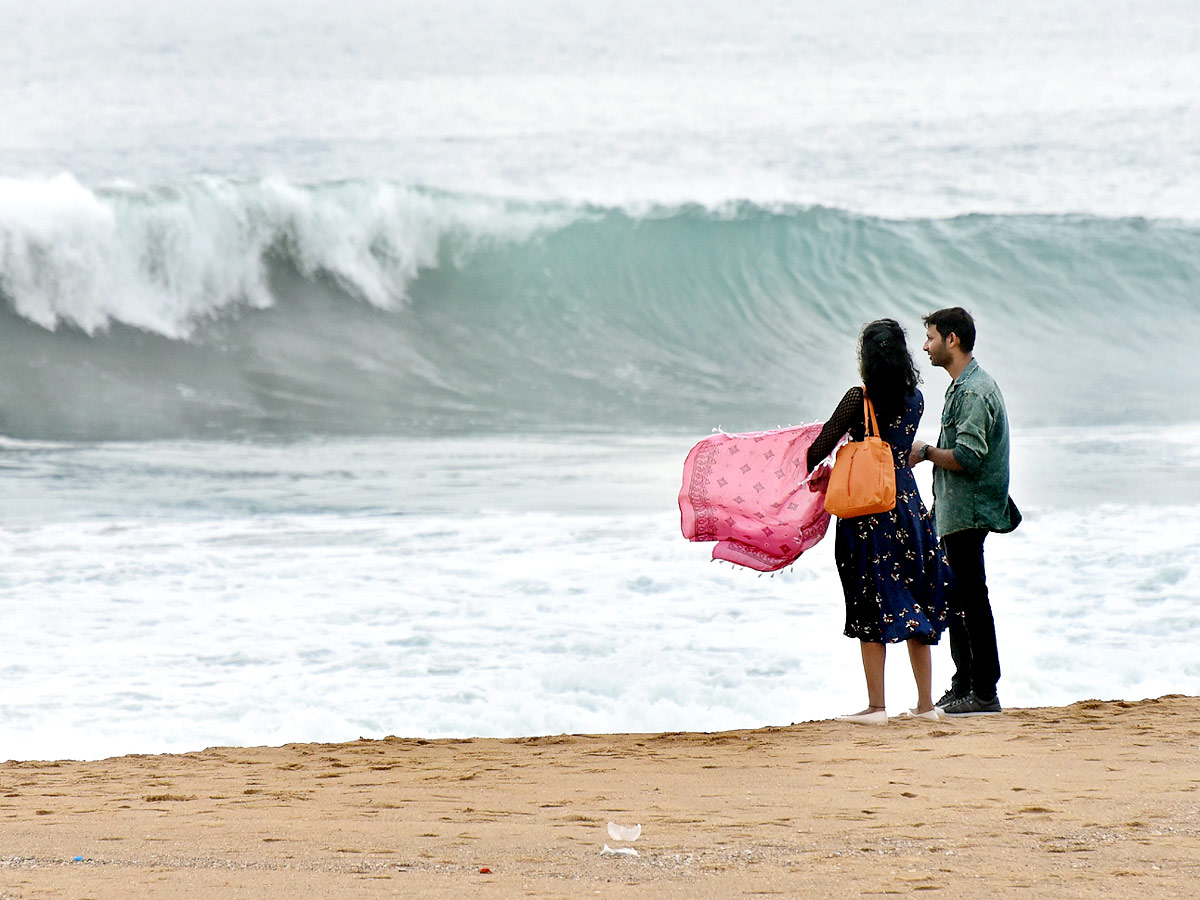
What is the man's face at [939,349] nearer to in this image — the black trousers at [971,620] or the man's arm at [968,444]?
the man's arm at [968,444]

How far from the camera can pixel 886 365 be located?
3.90 meters

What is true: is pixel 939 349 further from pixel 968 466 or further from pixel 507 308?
pixel 507 308

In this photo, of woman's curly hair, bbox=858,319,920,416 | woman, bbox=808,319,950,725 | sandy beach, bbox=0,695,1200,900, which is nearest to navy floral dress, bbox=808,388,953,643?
woman, bbox=808,319,950,725

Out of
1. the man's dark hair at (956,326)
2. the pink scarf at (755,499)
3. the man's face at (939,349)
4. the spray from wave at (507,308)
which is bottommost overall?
the pink scarf at (755,499)

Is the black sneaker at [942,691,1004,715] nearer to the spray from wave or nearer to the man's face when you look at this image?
the man's face

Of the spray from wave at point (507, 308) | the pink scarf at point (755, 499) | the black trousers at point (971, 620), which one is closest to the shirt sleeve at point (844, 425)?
the pink scarf at point (755, 499)

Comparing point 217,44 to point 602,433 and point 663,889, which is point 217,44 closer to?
point 602,433

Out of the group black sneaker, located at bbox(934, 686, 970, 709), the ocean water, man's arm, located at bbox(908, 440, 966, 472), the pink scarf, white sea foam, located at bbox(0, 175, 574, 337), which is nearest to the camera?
man's arm, located at bbox(908, 440, 966, 472)

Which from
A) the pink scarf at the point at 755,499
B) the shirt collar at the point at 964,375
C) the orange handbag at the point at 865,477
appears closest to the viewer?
the orange handbag at the point at 865,477

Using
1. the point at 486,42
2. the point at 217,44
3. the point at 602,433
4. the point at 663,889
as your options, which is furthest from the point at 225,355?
the point at 217,44

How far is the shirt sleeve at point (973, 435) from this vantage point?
13.0ft

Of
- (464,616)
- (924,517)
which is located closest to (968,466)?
(924,517)

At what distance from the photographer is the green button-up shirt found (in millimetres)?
3982

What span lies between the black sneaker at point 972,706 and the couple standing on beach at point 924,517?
0.02m
